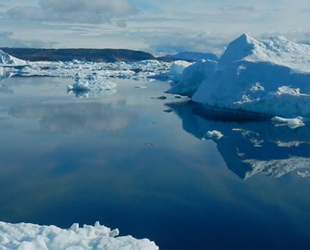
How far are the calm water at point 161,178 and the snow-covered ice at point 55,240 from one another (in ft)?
1.94

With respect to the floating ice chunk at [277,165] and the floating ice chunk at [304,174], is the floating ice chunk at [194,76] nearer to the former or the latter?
the floating ice chunk at [277,165]

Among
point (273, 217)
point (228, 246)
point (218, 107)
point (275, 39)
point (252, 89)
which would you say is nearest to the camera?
point (228, 246)

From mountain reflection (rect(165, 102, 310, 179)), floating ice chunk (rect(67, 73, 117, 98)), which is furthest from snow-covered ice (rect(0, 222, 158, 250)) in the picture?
floating ice chunk (rect(67, 73, 117, 98))

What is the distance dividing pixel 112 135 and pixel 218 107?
4684 mm

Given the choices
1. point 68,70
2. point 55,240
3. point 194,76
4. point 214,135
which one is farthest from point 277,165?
point 68,70

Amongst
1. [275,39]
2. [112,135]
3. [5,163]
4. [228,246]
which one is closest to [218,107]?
[275,39]

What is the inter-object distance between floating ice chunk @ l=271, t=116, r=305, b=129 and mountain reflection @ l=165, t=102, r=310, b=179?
0.17 meters

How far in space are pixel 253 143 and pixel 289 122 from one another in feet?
6.81

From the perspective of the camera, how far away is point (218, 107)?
40.4ft

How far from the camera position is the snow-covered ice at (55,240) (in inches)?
130

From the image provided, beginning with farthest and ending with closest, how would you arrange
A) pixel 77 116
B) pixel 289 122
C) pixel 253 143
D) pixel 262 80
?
pixel 262 80 → pixel 77 116 → pixel 289 122 → pixel 253 143

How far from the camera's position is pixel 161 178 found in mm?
5922

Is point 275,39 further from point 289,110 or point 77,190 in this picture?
point 77,190

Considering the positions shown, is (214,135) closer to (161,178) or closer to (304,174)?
(304,174)
